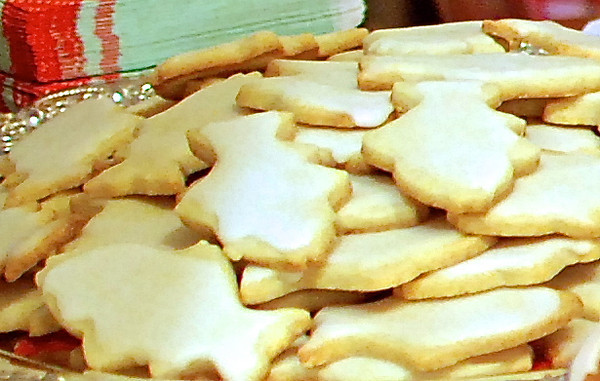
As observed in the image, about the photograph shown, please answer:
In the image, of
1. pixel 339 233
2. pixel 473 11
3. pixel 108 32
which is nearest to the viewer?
pixel 339 233

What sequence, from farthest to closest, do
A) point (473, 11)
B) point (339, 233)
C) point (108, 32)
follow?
point (473, 11) < point (108, 32) < point (339, 233)

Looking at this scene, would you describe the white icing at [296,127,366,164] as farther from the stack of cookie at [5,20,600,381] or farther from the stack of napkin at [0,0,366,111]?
the stack of napkin at [0,0,366,111]

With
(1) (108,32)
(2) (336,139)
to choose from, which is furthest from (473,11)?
(2) (336,139)

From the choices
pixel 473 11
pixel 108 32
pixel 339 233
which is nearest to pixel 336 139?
pixel 339 233

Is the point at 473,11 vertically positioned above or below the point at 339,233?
below

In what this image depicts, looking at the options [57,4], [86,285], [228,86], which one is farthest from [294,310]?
[57,4]

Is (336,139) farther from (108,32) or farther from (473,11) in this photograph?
(473,11)

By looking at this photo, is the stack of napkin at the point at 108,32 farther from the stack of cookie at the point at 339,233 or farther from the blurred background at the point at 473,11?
the stack of cookie at the point at 339,233

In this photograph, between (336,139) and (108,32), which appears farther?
(108,32)
